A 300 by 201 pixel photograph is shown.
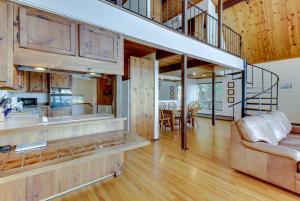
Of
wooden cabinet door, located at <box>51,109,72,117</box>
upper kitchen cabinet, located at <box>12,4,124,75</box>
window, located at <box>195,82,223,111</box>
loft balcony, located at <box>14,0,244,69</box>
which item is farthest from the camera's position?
window, located at <box>195,82,223,111</box>

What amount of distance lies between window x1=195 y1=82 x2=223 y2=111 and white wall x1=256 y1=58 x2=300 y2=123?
2694 millimetres

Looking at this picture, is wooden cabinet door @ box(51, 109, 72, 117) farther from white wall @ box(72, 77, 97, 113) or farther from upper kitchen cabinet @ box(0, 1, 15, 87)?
upper kitchen cabinet @ box(0, 1, 15, 87)

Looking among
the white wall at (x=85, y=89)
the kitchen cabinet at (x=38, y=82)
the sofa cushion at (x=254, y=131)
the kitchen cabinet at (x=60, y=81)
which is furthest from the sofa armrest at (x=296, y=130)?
the white wall at (x=85, y=89)

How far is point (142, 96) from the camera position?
430 centimetres

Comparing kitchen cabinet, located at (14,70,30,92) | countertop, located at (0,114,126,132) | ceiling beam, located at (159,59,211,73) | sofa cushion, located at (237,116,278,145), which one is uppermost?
ceiling beam, located at (159,59,211,73)

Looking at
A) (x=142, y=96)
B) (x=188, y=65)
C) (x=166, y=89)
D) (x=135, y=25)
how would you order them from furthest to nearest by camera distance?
1. (x=166, y=89)
2. (x=188, y=65)
3. (x=142, y=96)
4. (x=135, y=25)

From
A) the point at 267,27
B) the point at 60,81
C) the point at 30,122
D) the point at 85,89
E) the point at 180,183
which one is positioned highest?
the point at 267,27

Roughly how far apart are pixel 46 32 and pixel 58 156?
128cm

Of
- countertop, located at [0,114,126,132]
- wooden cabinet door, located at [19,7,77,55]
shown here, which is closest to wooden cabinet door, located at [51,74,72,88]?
countertop, located at [0,114,126,132]

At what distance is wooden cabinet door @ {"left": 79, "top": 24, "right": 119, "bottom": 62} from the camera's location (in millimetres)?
1999

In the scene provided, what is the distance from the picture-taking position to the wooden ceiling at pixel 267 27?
4650 mm

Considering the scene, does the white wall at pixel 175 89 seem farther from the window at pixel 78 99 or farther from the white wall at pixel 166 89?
the window at pixel 78 99

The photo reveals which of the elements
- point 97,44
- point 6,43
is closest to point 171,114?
point 97,44

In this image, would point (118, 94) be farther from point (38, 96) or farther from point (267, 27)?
point (267, 27)
